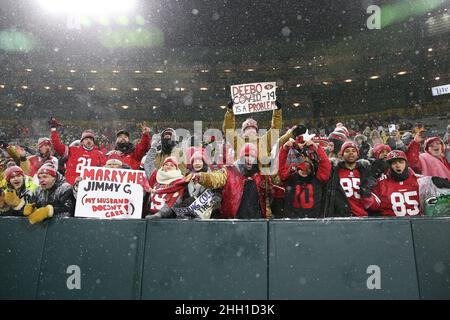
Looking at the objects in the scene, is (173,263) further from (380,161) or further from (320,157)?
(380,161)

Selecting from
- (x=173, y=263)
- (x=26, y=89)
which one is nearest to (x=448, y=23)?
(x=173, y=263)

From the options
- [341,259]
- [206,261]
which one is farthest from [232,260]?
[341,259]

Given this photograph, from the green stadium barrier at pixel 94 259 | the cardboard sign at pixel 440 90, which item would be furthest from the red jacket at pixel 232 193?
the cardboard sign at pixel 440 90

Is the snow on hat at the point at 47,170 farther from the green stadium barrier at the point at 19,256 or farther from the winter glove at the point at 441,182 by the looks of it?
the winter glove at the point at 441,182

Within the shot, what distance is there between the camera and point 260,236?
3.19 metres

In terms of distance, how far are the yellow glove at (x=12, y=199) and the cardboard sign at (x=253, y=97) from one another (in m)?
3.29

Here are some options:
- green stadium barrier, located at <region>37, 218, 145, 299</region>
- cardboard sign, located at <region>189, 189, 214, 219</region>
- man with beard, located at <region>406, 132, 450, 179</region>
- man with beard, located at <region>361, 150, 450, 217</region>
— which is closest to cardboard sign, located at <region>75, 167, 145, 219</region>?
green stadium barrier, located at <region>37, 218, 145, 299</region>

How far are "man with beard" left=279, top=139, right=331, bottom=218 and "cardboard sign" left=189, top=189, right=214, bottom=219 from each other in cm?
97

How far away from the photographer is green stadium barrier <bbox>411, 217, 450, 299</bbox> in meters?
2.94

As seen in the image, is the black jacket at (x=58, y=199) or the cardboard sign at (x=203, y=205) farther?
the black jacket at (x=58, y=199)

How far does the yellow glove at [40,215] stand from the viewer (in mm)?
3508

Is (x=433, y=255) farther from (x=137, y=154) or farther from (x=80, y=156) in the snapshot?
(x=80, y=156)

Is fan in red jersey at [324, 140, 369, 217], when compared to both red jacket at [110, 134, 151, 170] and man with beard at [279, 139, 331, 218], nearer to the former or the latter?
man with beard at [279, 139, 331, 218]

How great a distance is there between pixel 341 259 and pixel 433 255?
0.81 m
